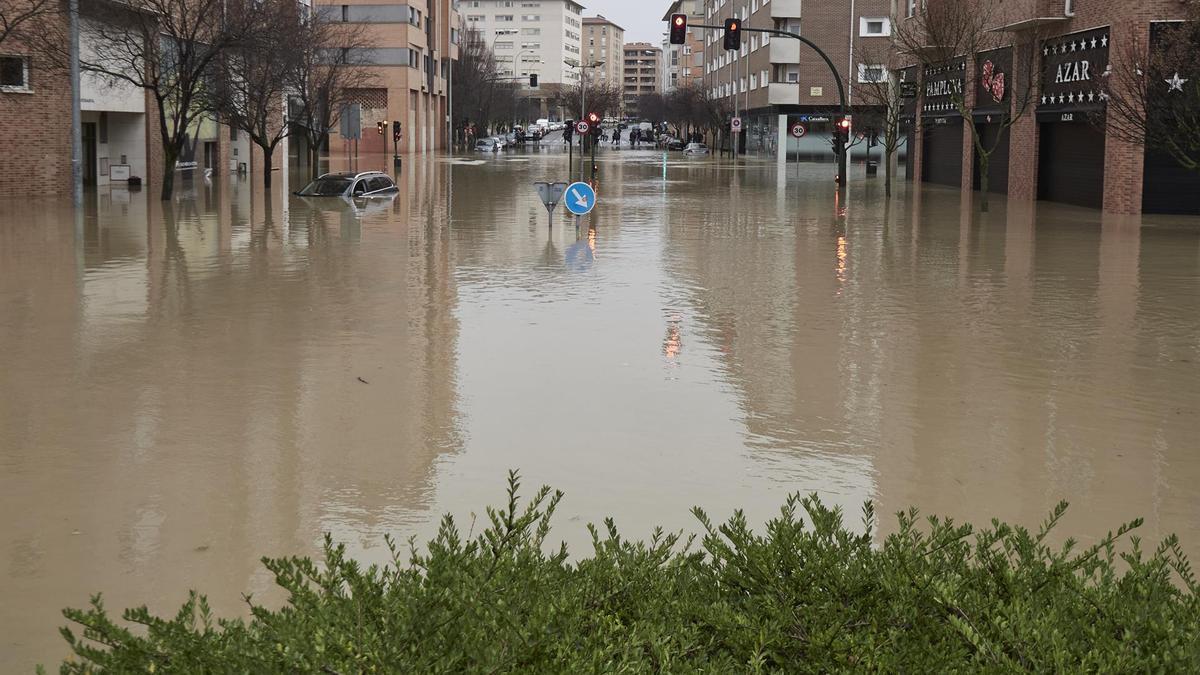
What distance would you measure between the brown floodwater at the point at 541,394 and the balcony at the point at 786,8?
62167mm

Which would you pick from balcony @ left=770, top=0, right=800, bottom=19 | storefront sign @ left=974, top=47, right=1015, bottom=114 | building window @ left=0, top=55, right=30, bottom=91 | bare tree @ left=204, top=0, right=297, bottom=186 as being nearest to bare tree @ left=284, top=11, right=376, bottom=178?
bare tree @ left=204, top=0, right=297, bottom=186

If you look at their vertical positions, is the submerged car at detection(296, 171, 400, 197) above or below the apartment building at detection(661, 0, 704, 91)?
below

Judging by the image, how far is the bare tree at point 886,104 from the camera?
43594 mm

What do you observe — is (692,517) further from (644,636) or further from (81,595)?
(644,636)

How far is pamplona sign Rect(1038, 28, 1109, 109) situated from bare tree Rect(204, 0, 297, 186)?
20916 millimetres

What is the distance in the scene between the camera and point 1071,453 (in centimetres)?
883

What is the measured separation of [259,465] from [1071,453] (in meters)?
5.11

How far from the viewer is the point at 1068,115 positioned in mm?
35812

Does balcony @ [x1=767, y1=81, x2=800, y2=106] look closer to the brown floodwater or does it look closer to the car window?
the car window

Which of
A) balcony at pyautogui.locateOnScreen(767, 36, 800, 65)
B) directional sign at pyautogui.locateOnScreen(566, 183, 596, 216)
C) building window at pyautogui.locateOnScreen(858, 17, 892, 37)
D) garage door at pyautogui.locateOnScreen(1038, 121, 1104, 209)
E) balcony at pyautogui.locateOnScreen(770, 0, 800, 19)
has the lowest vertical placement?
directional sign at pyautogui.locateOnScreen(566, 183, 596, 216)

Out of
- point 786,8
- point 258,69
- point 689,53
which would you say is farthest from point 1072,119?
point 689,53

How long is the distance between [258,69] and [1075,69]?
2314 centimetres

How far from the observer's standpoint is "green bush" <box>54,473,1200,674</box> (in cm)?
348

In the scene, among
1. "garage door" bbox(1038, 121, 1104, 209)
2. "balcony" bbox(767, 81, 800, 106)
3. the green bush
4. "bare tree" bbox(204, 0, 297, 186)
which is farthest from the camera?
"balcony" bbox(767, 81, 800, 106)
